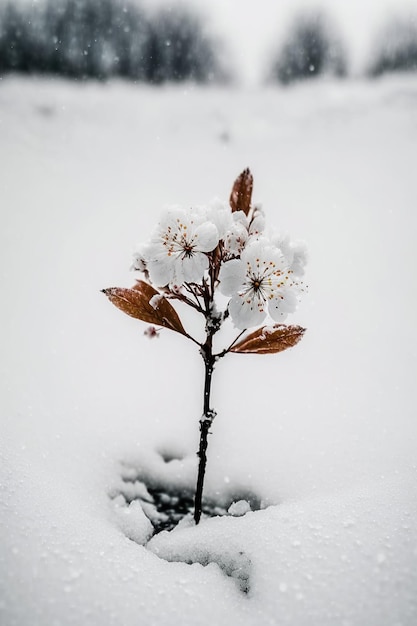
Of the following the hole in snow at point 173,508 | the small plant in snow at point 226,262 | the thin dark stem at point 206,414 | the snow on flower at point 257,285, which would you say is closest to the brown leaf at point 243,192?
the small plant in snow at point 226,262

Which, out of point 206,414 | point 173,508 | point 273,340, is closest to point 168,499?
point 173,508

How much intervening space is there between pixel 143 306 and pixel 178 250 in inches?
4.9

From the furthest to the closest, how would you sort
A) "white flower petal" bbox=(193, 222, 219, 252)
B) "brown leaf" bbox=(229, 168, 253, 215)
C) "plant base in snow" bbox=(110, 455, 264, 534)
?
"plant base in snow" bbox=(110, 455, 264, 534) → "brown leaf" bbox=(229, 168, 253, 215) → "white flower petal" bbox=(193, 222, 219, 252)

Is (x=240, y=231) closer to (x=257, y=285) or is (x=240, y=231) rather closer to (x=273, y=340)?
(x=257, y=285)

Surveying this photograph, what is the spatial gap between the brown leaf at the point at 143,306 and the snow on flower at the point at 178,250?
70 mm

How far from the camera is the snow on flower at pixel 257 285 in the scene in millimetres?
596

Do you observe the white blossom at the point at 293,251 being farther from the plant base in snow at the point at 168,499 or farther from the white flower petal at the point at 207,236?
the plant base in snow at the point at 168,499

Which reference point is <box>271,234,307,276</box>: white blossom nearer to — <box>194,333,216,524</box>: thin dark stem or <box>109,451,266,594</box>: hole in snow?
<box>194,333,216,524</box>: thin dark stem

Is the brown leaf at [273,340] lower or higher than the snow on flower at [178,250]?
lower

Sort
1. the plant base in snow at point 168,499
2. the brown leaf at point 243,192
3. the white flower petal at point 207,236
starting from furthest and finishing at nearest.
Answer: the plant base in snow at point 168,499
the brown leaf at point 243,192
the white flower petal at point 207,236

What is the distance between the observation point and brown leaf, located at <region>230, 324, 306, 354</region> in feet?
2.27

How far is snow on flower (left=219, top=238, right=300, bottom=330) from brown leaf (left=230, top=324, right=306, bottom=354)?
63 millimetres

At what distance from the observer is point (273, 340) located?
70cm

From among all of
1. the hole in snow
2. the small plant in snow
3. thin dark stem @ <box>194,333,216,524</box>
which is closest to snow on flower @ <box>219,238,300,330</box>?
the small plant in snow
